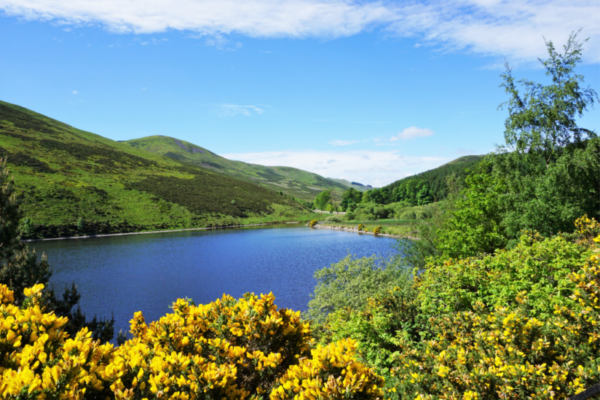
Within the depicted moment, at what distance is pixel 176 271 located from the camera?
40.7 meters

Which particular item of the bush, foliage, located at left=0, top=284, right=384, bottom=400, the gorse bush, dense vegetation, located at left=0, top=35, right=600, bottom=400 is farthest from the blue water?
the bush

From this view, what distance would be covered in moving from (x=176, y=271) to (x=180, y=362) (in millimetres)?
40636

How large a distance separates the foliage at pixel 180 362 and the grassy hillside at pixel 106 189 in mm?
78382

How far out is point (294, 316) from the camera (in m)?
4.78

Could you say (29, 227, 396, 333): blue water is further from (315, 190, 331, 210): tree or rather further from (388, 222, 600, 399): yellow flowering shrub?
(315, 190, 331, 210): tree

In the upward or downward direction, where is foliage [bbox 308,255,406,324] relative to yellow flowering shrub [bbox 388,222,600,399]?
downward

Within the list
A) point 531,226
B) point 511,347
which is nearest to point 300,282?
point 531,226

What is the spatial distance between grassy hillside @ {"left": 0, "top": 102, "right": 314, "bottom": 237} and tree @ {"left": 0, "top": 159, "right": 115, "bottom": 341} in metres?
68.0

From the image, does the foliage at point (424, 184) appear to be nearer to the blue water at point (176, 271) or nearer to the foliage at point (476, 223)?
the blue water at point (176, 271)

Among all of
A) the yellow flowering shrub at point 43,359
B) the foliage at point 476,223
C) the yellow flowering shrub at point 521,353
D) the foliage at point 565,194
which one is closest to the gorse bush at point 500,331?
the yellow flowering shrub at point 521,353

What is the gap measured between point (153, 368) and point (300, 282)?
30.6 metres

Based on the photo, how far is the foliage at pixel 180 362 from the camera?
296cm

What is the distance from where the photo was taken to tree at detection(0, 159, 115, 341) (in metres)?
8.73

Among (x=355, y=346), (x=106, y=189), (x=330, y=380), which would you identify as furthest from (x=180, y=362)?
(x=106, y=189)
